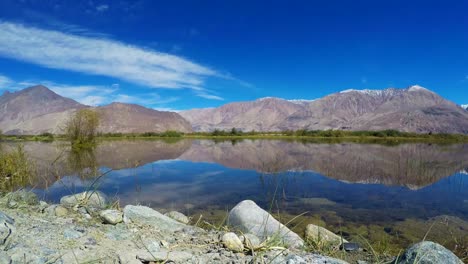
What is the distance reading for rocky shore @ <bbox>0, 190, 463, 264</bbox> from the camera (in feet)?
13.4

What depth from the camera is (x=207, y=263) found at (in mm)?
4320

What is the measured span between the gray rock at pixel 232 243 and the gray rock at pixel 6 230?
294 cm

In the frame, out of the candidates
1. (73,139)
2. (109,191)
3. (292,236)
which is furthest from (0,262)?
(73,139)

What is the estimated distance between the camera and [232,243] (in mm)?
4875

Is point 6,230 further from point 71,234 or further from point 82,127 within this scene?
point 82,127

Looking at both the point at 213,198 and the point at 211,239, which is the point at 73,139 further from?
the point at 211,239

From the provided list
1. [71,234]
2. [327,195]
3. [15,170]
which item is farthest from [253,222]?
[15,170]

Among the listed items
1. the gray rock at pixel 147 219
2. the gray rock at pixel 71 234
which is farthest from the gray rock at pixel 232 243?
the gray rock at pixel 71 234

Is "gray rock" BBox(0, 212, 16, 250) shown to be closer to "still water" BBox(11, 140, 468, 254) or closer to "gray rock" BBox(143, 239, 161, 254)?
"gray rock" BBox(143, 239, 161, 254)

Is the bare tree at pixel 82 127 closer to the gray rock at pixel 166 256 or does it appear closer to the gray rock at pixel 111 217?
the gray rock at pixel 111 217

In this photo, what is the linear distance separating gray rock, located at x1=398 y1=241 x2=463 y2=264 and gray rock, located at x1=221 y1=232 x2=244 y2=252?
2.41 m

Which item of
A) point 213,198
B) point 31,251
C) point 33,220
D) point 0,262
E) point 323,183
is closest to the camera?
point 0,262

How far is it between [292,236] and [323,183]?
12625 millimetres

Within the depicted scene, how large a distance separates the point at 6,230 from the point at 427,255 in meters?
5.92
